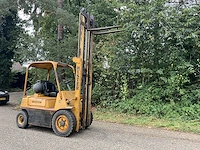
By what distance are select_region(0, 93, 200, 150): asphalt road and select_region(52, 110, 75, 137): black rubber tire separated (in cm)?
14

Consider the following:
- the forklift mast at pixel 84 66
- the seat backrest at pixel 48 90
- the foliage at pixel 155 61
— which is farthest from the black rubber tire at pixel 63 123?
the foliage at pixel 155 61

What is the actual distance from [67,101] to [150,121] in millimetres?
2969

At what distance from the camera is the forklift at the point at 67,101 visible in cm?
491

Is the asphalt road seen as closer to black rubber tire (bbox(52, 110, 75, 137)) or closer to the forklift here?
black rubber tire (bbox(52, 110, 75, 137))

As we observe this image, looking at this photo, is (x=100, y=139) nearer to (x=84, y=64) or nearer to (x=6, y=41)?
(x=84, y=64)

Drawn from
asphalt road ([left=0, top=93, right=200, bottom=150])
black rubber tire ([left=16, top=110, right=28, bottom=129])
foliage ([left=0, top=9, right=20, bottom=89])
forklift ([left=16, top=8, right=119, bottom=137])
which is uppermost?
foliage ([left=0, top=9, right=20, bottom=89])

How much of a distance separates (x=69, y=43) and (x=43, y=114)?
15.5 ft

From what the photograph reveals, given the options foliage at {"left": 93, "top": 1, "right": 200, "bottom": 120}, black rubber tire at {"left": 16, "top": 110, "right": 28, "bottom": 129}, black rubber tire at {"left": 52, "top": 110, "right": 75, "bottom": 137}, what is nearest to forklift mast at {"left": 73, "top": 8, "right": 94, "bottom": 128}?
black rubber tire at {"left": 52, "top": 110, "right": 75, "bottom": 137}

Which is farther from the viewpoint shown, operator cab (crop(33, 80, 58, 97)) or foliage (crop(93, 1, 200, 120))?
foliage (crop(93, 1, 200, 120))

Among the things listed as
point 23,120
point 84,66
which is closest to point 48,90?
point 23,120

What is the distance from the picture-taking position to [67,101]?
501cm

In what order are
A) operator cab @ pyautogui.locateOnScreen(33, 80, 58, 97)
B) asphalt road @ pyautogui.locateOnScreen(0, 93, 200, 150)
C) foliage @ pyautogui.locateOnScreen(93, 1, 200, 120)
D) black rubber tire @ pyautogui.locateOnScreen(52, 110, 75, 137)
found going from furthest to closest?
foliage @ pyautogui.locateOnScreen(93, 1, 200, 120) < operator cab @ pyautogui.locateOnScreen(33, 80, 58, 97) < black rubber tire @ pyautogui.locateOnScreen(52, 110, 75, 137) < asphalt road @ pyautogui.locateOnScreen(0, 93, 200, 150)

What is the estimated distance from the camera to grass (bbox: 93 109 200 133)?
5781 millimetres

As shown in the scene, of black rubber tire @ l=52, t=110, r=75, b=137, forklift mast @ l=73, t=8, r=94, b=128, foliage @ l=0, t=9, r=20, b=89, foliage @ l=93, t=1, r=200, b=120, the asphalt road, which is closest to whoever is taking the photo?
the asphalt road
